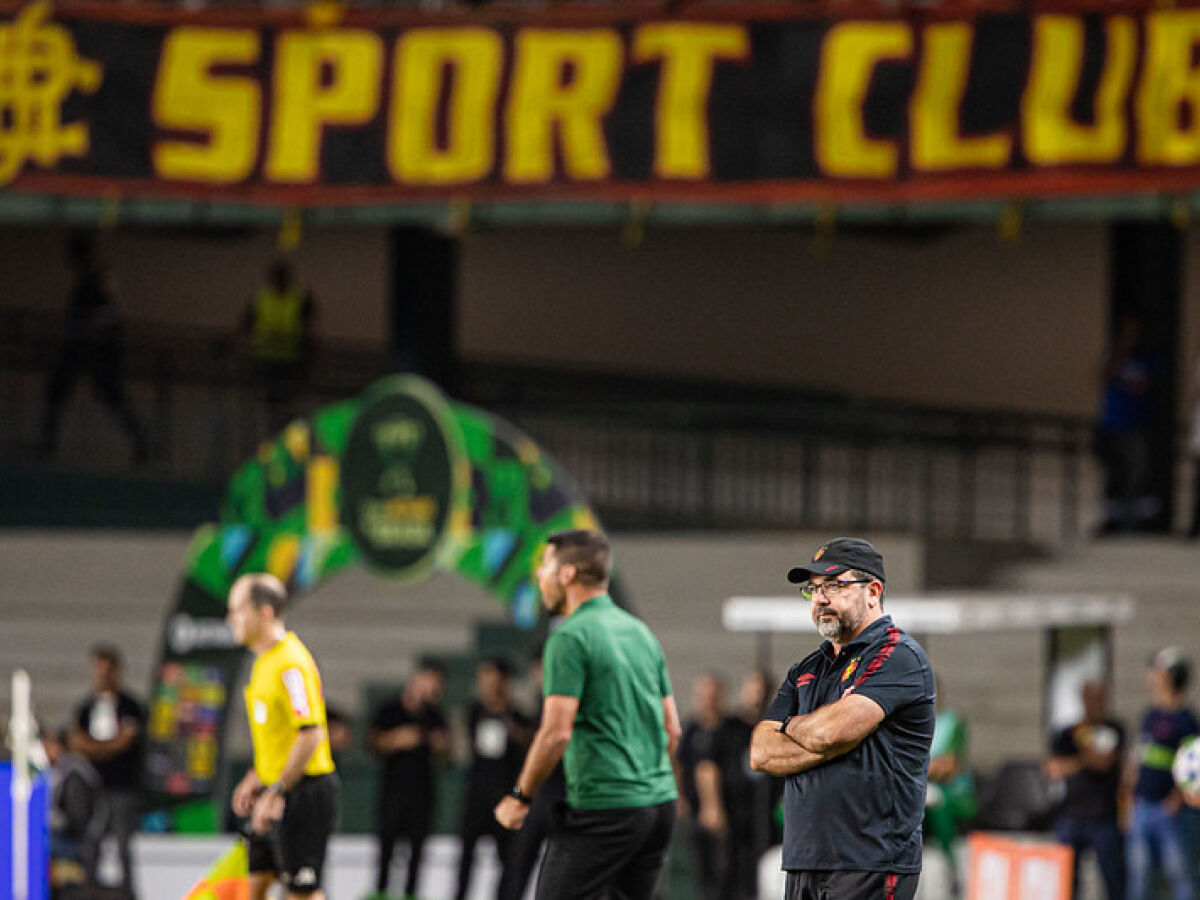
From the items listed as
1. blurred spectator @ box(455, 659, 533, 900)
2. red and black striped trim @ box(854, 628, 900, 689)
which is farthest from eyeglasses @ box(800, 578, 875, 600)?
blurred spectator @ box(455, 659, 533, 900)

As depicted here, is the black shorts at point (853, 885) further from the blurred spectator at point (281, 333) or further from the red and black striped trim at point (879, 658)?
the blurred spectator at point (281, 333)

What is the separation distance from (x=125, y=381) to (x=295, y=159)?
6258 mm

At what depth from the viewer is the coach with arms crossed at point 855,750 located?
255 inches

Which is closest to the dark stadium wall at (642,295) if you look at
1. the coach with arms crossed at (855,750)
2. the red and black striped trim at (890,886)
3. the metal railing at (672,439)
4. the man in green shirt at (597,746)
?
the metal railing at (672,439)

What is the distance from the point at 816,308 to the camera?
969 inches

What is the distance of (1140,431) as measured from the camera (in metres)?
18.9

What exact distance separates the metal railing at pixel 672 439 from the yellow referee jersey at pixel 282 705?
422 inches

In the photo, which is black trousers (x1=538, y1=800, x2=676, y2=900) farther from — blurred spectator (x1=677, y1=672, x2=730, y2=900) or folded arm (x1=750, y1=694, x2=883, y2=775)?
blurred spectator (x1=677, y1=672, x2=730, y2=900)

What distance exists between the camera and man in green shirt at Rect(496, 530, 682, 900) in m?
8.02

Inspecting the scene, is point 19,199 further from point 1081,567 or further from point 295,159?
point 1081,567

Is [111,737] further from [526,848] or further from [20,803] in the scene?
[20,803]

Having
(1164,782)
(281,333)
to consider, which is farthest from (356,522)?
(281,333)

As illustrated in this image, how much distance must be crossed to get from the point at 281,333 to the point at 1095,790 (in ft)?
33.7

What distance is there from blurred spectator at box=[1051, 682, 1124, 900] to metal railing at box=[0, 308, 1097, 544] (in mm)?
6368
